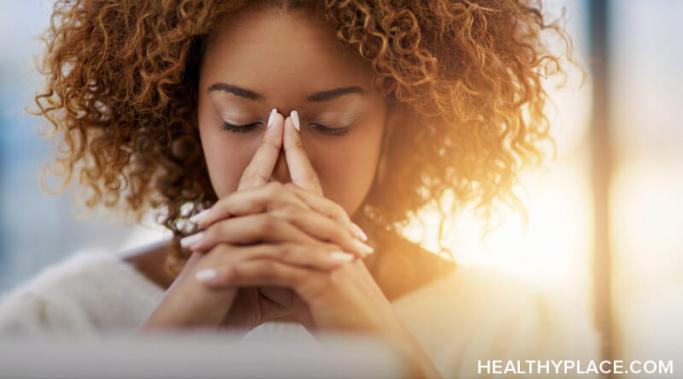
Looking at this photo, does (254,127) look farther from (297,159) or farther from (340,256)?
(340,256)

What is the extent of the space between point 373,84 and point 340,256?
0.21 m

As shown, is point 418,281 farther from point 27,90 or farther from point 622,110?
point 27,90

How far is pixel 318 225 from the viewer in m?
0.67

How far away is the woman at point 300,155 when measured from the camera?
26.6 inches

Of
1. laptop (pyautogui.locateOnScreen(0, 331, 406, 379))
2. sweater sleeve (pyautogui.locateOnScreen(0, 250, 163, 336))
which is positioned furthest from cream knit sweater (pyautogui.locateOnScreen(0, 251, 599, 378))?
laptop (pyautogui.locateOnScreen(0, 331, 406, 379))

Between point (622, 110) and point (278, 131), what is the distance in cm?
47

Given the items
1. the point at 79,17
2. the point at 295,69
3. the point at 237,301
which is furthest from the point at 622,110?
the point at 79,17

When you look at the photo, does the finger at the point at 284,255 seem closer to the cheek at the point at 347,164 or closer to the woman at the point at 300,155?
the woman at the point at 300,155

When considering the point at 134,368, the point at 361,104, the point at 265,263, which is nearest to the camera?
the point at 134,368

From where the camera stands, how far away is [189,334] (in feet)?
2.15

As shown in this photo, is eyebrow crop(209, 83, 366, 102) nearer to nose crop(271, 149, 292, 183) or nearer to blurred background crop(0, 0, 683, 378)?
nose crop(271, 149, 292, 183)

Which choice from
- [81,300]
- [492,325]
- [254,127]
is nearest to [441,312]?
[492,325]

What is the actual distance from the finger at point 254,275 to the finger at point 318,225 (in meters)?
0.04

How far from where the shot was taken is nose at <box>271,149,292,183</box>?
732mm
